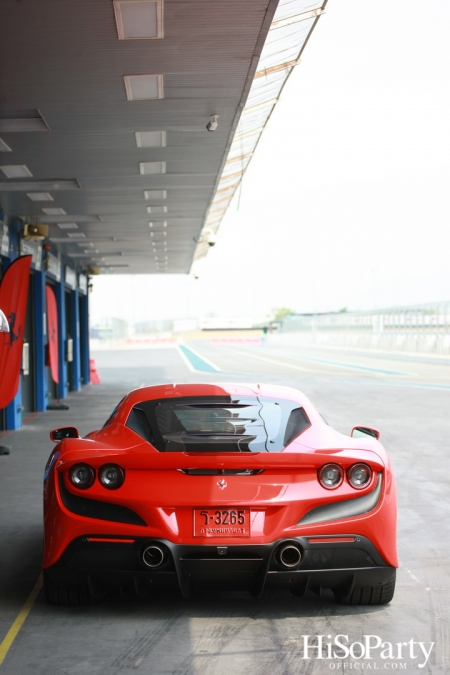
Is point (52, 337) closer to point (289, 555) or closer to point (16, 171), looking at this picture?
point (16, 171)

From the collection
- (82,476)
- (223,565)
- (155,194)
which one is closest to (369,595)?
(223,565)

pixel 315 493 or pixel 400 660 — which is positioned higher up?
pixel 315 493

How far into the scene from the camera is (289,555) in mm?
3938

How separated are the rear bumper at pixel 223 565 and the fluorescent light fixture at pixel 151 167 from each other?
757 centimetres

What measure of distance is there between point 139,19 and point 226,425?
2953mm

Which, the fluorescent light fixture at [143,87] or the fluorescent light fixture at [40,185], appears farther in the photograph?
the fluorescent light fixture at [40,185]

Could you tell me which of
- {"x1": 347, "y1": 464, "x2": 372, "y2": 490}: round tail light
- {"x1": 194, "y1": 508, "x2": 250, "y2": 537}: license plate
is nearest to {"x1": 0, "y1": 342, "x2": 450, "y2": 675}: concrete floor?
{"x1": 194, "y1": 508, "x2": 250, "y2": 537}: license plate

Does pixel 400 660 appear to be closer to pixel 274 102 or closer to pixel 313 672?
pixel 313 672

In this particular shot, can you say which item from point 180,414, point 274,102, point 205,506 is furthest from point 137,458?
point 274,102

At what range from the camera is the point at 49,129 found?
8711 mm

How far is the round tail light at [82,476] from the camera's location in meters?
4.11

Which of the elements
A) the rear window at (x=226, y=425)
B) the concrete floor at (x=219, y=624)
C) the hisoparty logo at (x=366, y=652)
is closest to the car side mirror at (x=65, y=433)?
the rear window at (x=226, y=425)

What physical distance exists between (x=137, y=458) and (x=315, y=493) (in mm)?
894

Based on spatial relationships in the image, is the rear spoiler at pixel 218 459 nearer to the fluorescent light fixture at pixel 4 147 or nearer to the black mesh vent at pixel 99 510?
the black mesh vent at pixel 99 510
